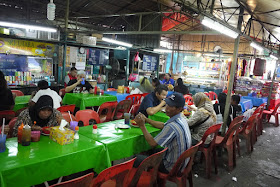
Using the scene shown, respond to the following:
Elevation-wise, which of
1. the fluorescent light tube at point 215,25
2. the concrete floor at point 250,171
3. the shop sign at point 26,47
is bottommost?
the concrete floor at point 250,171

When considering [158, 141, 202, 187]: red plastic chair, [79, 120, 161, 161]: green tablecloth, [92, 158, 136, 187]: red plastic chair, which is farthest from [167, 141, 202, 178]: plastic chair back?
[92, 158, 136, 187]: red plastic chair

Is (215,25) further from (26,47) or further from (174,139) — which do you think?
(26,47)

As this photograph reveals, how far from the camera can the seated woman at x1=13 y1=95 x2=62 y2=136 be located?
10.0 ft

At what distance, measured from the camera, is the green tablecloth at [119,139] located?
288 centimetres

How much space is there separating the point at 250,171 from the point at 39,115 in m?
4.31

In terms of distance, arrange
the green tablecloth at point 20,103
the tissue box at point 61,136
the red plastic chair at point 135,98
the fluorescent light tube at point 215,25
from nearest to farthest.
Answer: the tissue box at point 61,136
the fluorescent light tube at point 215,25
the green tablecloth at point 20,103
the red plastic chair at point 135,98

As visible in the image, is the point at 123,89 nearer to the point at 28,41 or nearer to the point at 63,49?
the point at 63,49

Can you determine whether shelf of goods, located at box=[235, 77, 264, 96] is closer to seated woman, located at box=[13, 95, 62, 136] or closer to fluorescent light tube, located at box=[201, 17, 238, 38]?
fluorescent light tube, located at box=[201, 17, 238, 38]

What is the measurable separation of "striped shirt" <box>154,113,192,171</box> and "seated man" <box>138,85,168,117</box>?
61.5 inches

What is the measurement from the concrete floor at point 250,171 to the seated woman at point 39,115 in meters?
2.28

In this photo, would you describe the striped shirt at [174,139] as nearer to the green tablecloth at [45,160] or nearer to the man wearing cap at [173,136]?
the man wearing cap at [173,136]

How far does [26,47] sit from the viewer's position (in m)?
8.27

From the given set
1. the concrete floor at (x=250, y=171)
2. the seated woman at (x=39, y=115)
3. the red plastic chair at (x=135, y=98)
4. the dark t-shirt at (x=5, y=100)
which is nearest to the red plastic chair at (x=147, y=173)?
the concrete floor at (x=250, y=171)

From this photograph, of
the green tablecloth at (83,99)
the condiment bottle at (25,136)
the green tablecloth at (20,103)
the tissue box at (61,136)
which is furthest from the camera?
the green tablecloth at (83,99)
